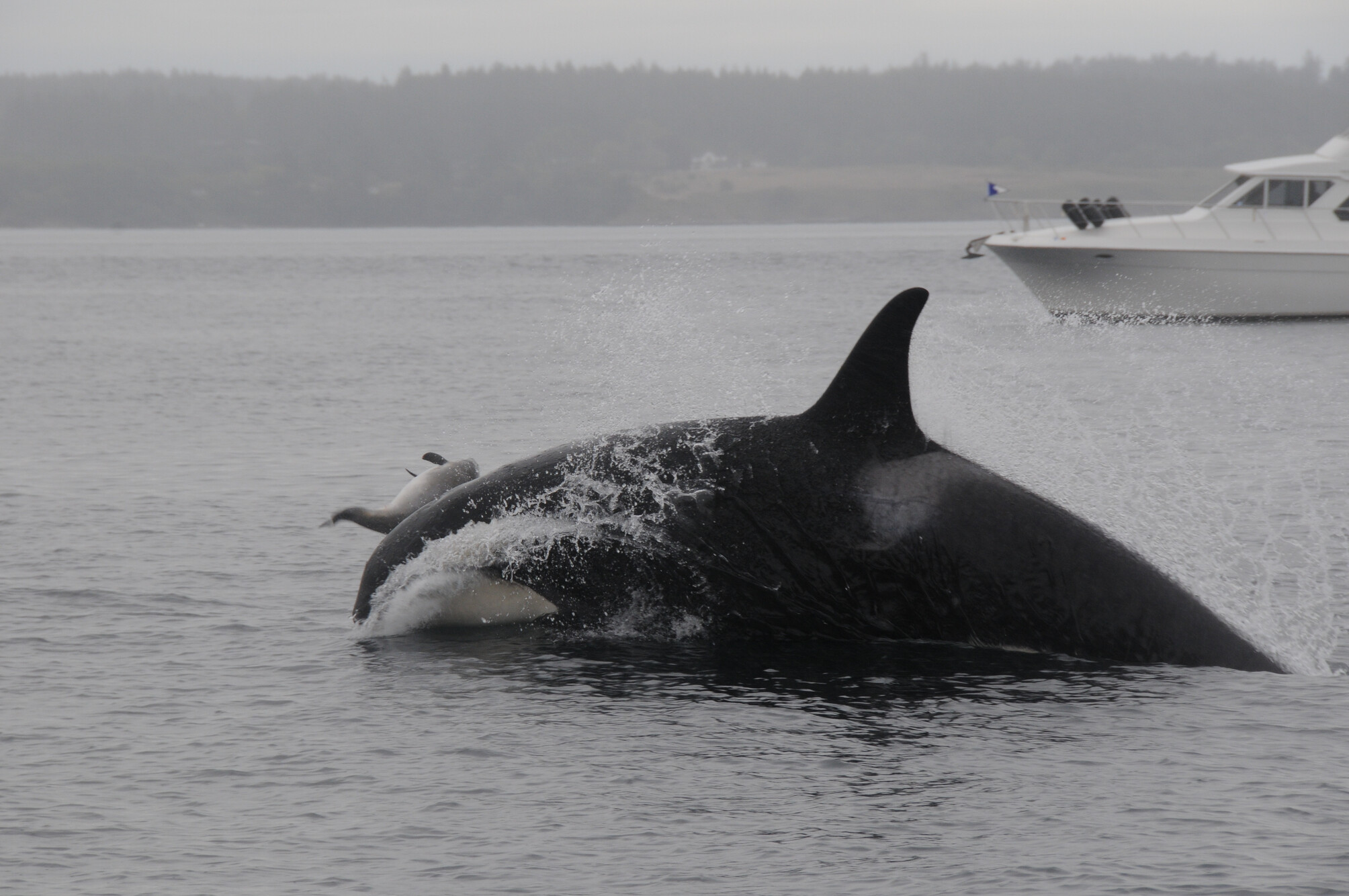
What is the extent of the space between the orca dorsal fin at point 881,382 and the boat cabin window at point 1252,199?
111ft

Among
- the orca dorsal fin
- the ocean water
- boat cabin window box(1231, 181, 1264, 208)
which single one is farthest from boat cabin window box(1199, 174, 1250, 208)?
the orca dorsal fin

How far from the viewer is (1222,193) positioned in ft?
141

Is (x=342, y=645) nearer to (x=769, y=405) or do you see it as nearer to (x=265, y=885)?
(x=265, y=885)

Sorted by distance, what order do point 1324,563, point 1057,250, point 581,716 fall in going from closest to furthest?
1. point 581,716
2. point 1324,563
3. point 1057,250

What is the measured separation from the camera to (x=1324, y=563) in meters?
14.5

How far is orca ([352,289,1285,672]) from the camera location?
10875mm

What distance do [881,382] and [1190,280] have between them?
33.7 m

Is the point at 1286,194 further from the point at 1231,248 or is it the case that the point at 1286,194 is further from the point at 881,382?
the point at 881,382

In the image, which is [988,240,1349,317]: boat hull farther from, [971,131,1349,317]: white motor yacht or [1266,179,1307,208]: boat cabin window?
[1266,179,1307,208]: boat cabin window

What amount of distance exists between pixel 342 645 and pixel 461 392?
2071cm

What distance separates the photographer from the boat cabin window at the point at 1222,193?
138ft

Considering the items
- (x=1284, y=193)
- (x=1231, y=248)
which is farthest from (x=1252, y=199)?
(x=1231, y=248)

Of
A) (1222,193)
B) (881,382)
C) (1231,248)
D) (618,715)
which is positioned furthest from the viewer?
(1222,193)

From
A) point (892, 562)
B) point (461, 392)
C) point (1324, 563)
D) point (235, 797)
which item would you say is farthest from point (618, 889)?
point (461, 392)
